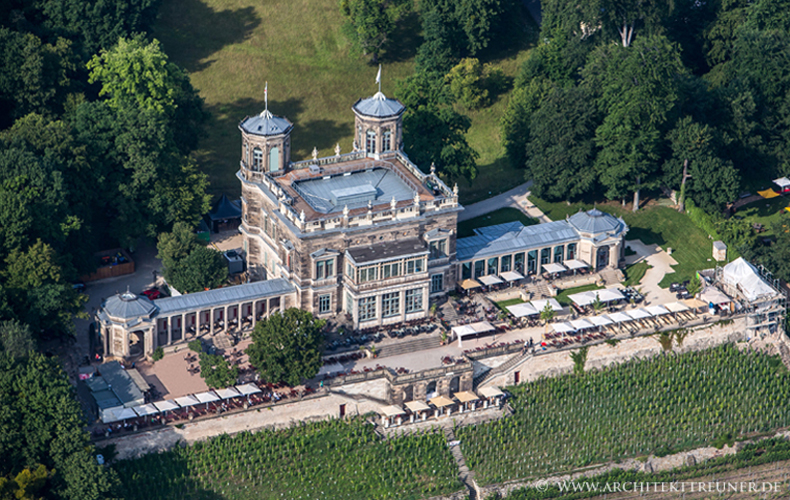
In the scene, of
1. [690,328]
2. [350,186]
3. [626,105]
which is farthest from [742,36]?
[350,186]

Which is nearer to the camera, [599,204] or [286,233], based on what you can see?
[286,233]

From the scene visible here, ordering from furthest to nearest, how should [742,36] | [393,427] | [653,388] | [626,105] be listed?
1. [742,36]
2. [626,105]
3. [653,388]
4. [393,427]

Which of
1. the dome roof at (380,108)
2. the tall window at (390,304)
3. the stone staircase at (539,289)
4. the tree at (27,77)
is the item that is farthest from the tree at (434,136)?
the tree at (27,77)

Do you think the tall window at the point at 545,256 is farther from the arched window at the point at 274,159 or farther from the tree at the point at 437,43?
the tree at the point at 437,43

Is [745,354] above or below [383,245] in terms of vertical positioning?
below

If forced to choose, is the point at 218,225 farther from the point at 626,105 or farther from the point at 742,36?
the point at 742,36
